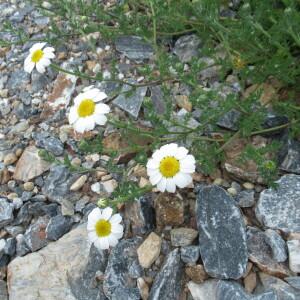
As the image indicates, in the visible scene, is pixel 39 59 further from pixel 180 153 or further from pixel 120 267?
pixel 120 267

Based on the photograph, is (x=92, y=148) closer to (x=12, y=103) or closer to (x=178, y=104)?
(x=178, y=104)

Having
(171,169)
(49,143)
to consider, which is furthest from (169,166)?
(49,143)

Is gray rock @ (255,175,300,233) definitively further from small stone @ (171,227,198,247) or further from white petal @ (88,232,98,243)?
white petal @ (88,232,98,243)

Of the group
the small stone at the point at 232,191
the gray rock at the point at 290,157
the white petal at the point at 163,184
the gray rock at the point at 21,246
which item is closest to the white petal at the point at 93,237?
the white petal at the point at 163,184

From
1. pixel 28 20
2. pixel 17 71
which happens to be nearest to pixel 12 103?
pixel 17 71

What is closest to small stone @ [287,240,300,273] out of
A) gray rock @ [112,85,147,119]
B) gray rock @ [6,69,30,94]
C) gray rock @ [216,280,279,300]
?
gray rock @ [216,280,279,300]
